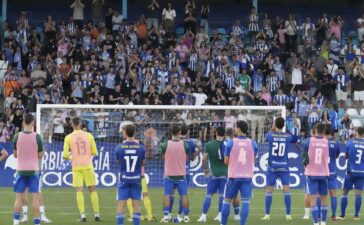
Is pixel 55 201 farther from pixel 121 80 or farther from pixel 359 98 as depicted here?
pixel 359 98

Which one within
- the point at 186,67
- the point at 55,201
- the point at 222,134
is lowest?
the point at 55,201

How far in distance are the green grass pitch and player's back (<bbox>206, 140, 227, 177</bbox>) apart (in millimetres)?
1139

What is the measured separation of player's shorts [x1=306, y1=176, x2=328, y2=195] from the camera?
2164cm

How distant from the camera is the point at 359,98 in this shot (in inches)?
1574

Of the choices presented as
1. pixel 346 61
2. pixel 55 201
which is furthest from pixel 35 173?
pixel 346 61

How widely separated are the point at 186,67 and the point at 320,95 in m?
5.32

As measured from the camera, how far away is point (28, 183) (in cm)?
2075

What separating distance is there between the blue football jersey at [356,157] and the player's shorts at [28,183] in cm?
728

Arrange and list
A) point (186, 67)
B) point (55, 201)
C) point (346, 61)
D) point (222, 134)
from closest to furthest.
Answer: point (222, 134) < point (55, 201) < point (186, 67) < point (346, 61)

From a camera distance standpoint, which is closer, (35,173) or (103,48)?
(35,173)

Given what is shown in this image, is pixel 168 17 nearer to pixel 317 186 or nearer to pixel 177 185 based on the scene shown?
pixel 177 185

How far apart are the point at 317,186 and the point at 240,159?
2.38 meters

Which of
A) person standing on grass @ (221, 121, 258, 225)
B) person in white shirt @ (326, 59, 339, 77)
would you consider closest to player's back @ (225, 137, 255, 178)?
person standing on grass @ (221, 121, 258, 225)

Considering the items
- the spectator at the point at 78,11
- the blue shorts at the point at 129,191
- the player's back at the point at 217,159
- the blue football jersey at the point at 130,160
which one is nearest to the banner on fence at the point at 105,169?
the player's back at the point at 217,159
